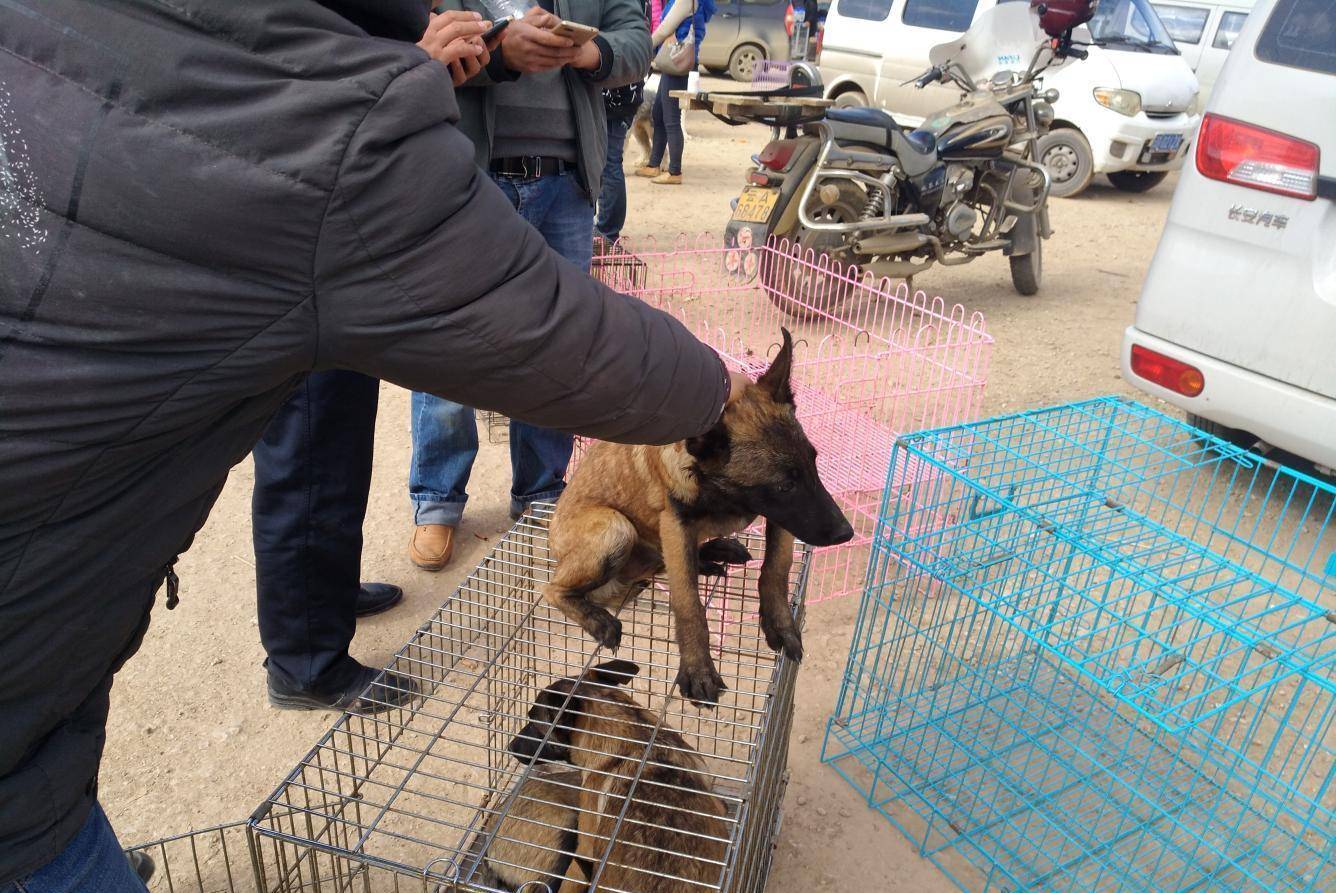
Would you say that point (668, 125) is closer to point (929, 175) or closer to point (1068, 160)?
point (929, 175)

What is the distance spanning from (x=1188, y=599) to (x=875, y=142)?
5.64 meters

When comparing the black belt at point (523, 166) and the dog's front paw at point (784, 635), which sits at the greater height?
the black belt at point (523, 166)

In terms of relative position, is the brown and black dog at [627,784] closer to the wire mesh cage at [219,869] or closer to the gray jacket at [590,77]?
the wire mesh cage at [219,869]

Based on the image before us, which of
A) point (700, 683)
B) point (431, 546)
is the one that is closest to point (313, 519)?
point (431, 546)

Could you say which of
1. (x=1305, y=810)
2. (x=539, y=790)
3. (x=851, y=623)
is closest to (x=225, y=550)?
(x=539, y=790)

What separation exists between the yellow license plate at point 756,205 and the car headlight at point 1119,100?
6.32 meters

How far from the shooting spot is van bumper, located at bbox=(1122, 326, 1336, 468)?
402 centimetres

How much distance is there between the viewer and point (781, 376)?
246cm

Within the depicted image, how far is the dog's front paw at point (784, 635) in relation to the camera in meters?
2.60

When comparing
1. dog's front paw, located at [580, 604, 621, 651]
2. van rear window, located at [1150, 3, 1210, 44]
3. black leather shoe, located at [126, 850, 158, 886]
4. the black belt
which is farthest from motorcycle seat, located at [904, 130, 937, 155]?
van rear window, located at [1150, 3, 1210, 44]

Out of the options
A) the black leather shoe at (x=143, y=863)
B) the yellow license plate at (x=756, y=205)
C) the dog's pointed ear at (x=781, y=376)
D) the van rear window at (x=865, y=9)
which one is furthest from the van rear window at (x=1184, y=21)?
the black leather shoe at (x=143, y=863)

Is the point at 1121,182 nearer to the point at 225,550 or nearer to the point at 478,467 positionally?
the point at 478,467

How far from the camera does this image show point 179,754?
10.5 feet

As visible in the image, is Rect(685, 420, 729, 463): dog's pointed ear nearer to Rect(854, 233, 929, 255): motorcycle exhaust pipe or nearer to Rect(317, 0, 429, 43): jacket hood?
Rect(317, 0, 429, 43): jacket hood
